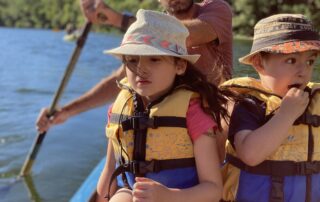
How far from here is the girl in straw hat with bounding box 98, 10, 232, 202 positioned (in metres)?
1.62

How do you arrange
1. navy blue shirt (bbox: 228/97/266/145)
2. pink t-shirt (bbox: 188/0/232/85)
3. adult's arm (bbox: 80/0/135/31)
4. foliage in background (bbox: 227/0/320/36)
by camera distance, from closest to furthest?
navy blue shirt (bbox: 228/97/266/145)
pink t-shirt (bbox: 188/0/232/85)
adult's arm (bbox: 80/0/135/31)
foliage in background (bbox: 227/0/320/36)

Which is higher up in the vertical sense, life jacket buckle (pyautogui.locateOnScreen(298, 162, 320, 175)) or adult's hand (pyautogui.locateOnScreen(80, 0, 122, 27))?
adult's hand (pyautogui.locateOnScreen(80, 0, 122, 27))

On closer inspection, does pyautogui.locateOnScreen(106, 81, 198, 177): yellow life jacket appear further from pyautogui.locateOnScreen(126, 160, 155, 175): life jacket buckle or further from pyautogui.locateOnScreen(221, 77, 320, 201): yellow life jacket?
pyautogui.locateOnScreen(221, 77, 320, 201): yellow life jacket

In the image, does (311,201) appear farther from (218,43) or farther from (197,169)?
(218,43)

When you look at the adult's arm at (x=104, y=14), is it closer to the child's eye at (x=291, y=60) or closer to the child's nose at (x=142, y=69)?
the child's nose at (x=142, y=69)

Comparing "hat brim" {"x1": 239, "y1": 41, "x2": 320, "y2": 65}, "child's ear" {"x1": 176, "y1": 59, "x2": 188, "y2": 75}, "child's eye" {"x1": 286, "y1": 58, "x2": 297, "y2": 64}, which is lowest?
"child's ear" {"x1": 176, "y1": 59, "x2": 188, "y2": 75}

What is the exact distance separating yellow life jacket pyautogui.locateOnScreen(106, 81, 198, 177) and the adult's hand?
1.44 metres

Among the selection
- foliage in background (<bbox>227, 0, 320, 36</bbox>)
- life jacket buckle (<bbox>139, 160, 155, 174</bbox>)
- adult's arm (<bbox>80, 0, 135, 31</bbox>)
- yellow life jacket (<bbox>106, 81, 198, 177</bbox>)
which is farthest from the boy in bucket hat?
foliage in background (<bbox>227, 0, 320, 36</bbox>)

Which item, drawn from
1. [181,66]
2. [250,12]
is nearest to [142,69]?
[181,66]

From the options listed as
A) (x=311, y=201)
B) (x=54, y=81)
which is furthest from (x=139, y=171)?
(x=54, y=81)

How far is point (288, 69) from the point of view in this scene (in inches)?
62.4

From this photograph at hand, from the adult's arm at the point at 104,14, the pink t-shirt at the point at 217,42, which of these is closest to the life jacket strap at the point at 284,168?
the pink t-shirt at the point at 217,42

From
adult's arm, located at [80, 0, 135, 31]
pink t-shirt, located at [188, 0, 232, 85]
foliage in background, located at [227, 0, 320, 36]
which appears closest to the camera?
pink t-shirt, located at [188, 0, 232, 85]

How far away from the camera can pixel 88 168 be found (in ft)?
17.9
